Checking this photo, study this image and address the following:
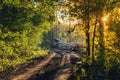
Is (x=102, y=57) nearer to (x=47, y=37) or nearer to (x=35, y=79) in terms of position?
(x=35, y=79)

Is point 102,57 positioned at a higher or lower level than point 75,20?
lower

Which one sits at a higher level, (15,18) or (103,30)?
(15,18)

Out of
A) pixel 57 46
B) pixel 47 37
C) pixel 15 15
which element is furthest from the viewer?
pixel 47 37

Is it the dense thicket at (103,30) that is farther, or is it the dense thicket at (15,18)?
the dense thicket at (15,18)

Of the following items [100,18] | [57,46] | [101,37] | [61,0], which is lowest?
[57,46]

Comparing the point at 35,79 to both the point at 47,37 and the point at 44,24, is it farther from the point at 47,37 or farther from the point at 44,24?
the point at 47,37

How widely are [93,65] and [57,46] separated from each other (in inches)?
2458

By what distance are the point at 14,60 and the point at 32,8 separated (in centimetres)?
748

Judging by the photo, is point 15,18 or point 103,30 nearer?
point 103,30

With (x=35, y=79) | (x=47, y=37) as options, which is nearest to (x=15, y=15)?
(x=35, y=79)

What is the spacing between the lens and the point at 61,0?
26.8 m

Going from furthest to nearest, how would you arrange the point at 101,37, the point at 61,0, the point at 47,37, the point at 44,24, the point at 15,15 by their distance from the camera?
the point at 47,37 < the point at 44,24 < the point at 15,15 < the point at 61,0 < the point at 101,37

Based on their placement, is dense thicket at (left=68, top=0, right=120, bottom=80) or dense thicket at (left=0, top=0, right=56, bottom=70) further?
dense thicket at (left=0, top=0, right=56, bottom=70)

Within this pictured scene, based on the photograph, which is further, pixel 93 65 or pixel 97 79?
pixel 93 65
